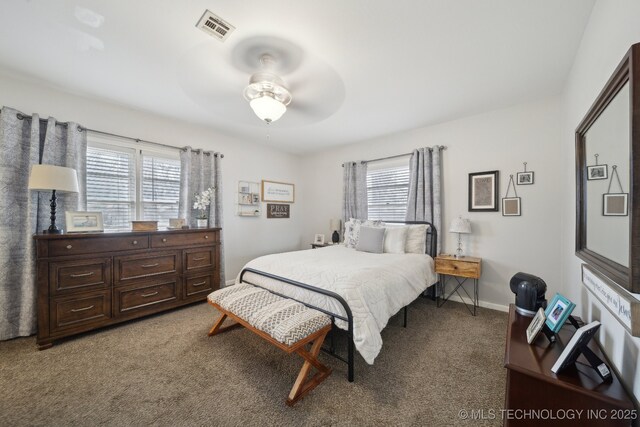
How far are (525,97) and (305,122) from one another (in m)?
2.58

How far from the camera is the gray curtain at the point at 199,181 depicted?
134 inches

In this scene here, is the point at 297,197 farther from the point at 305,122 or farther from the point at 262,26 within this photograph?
the point at 262,26

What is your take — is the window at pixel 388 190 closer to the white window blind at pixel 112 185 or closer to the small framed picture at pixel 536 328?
the small framed picture at pixel 536 328

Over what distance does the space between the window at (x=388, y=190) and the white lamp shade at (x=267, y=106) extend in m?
2.42

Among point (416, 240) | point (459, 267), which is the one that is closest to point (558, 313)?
point (459, 267)

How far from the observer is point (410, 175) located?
3.63 meters

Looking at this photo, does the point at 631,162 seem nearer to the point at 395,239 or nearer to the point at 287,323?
the point at 287,323

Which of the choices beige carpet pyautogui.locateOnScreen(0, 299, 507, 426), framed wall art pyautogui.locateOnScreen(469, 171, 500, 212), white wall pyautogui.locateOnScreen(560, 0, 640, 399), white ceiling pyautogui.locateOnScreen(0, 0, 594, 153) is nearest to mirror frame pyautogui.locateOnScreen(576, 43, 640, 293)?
white wall pyautogui.locateOnScreen(560, 0, 640, 399)

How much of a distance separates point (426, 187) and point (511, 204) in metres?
0.99

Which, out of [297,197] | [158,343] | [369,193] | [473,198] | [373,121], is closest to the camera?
[158,343]

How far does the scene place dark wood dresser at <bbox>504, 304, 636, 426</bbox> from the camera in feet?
2.96

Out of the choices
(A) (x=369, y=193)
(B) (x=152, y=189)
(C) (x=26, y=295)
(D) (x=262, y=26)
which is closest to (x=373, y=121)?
(A) (x=369, y=193)

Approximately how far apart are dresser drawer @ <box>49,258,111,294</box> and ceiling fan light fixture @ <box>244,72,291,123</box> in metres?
2.21

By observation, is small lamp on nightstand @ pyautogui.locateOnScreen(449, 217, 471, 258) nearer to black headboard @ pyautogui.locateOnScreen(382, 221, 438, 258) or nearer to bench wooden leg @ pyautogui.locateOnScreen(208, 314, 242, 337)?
black headboard @ pyautogui.locateOnScreen(382, 221, 438, 258)
